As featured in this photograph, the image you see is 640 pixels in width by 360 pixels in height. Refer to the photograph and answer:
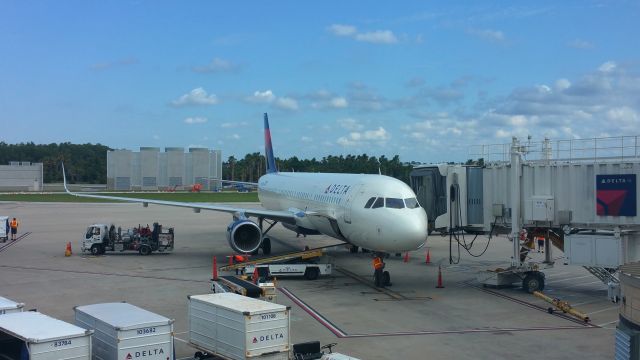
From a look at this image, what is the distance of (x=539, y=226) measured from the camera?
21422 mm

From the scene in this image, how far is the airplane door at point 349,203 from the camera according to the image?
2286 centimetres

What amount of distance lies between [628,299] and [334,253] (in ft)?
73.6

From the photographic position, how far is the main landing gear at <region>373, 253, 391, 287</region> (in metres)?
21.9

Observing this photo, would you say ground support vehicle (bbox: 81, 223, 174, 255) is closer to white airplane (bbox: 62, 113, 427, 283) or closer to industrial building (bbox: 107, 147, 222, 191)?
white airplane (bbox: 62, 113, 427, 283)

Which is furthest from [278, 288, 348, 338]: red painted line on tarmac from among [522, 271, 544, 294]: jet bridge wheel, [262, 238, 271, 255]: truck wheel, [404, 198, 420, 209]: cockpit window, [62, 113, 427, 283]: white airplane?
[262, 238, 271, 255]: truck wheel

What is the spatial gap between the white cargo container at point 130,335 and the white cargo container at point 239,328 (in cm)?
109

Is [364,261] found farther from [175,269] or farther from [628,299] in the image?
[628,299]

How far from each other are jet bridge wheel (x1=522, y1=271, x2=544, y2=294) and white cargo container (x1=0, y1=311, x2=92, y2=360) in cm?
1602

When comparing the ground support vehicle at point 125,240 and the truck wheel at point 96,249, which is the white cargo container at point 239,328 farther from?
the truck wheel at point 96,249

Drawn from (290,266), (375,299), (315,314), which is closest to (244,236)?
(290,266)

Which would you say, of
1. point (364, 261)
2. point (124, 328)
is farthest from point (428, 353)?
point (364, 261)

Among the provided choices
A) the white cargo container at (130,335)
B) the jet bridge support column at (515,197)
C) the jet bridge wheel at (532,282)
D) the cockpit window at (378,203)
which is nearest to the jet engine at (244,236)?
the cockpit window at (378,203)

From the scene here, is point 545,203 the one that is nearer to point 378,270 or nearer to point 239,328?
point 378,270

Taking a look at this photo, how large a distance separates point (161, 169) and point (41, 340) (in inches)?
5516
